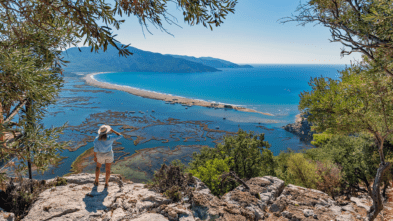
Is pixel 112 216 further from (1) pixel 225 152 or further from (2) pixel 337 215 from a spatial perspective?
(1) pixel 225 152

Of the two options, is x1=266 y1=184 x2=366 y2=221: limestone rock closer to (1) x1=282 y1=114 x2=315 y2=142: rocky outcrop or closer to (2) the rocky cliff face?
(2) the rocky cliff face

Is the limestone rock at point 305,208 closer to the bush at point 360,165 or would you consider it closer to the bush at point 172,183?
the bush at point 172,183

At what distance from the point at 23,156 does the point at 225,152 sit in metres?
16.6

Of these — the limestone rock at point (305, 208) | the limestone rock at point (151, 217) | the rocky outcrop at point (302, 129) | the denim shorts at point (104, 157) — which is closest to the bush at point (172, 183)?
the limestone rock at point (151, 217)

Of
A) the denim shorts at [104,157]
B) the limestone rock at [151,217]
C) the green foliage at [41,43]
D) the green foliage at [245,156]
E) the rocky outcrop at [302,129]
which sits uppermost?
the green foliage at [41,43]

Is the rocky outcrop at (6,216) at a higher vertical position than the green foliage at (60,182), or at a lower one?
higher

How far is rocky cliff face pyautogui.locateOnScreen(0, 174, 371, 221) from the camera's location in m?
5.15

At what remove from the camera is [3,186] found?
521 centimetres

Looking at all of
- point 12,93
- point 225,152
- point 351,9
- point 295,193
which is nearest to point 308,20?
point 351,9

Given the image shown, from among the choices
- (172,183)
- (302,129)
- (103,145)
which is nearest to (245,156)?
(172,183)

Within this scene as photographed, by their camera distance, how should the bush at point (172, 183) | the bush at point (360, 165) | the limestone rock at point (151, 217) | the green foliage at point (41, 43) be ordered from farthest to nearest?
the bush at point (360, 165) → the bush at point (172, 183) → the limestone rock at point (151, 217) → the green foliage at point (41, 43)

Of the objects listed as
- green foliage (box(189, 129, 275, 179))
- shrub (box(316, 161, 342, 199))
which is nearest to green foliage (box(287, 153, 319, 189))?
shrub (box(316, 161, 342, 199))

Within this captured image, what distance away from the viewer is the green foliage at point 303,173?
14.4 metres

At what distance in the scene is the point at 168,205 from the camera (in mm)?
5547
